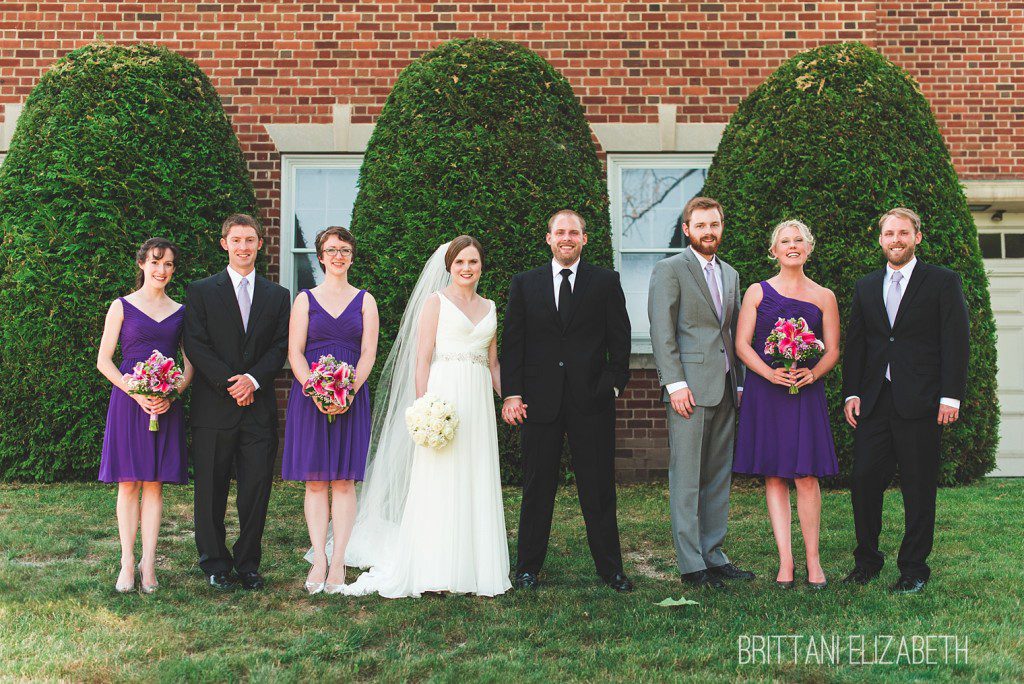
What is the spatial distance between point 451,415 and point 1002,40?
820 centimetres

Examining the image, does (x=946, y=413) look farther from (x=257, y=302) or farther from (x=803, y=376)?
(x=257, y=302)

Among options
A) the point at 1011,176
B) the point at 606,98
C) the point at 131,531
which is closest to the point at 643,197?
the point at 606,98

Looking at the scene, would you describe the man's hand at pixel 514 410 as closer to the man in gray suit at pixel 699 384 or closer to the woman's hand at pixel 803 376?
the man in gray suit at pixel 699 384

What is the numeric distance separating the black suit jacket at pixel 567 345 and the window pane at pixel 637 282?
3.98m

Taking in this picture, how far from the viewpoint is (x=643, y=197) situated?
905 centimetres

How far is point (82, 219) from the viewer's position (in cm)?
731

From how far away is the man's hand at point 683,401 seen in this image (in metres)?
4.85

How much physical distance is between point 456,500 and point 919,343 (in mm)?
2822

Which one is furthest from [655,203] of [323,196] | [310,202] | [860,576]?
[860,576]

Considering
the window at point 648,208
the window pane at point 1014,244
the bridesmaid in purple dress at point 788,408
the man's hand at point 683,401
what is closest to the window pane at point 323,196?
the window at point 648,208

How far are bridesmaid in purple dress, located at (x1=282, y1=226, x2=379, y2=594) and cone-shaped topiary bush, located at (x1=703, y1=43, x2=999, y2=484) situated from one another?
3.98m

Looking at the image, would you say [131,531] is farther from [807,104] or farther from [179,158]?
[807,104]

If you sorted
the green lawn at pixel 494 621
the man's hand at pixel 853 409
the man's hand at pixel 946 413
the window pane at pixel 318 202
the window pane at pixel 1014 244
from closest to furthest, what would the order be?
the green lawn at pixel 494 621 < the man's hand at pixel 946 413 < the man's hand at pixel 853 409 < the window pane at pixel 318 202 < the window pane at pixel 1014 244

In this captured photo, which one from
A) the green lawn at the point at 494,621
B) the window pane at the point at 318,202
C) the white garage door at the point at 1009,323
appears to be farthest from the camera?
the white garage door at the point at 1009,323
